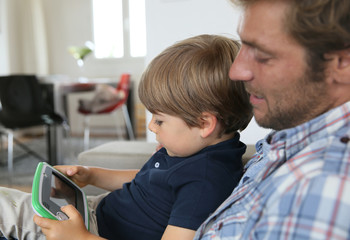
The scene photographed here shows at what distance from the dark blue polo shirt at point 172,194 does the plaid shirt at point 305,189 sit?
0.11 m

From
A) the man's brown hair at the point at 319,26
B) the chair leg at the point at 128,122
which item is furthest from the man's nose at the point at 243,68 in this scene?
the chair leg at the point at 128,122

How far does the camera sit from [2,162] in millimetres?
3473

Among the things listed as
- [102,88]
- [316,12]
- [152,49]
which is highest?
[316,12]

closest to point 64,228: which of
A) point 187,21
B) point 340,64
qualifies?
point 340,64

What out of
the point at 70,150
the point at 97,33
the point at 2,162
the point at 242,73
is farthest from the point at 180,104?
the point at 97,33

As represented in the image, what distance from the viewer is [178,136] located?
0.86 m

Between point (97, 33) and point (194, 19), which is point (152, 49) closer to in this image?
point (194, 19)

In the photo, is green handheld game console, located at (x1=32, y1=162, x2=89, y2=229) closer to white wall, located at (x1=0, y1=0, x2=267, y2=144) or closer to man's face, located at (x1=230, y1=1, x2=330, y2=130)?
man's face, located at (x1=230, y1=1, x2=330, y2=130)

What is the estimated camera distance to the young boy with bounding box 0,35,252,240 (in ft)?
2.50

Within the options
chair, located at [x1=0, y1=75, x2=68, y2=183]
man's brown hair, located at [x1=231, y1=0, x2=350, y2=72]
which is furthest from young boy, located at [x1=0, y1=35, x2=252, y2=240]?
chair, located at [x1=0, y1=75, x2=68, y2=183]

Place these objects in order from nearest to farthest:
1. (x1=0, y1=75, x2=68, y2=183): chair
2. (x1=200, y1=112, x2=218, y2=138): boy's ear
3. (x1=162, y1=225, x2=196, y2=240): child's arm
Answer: (x1=162, y1=225, x2=196, y2=240): child's arm < (x1=200, y1=112, x2=218, y2=138): boy's ear < (x1=0, y1=75, x2=68, y2=183): chair

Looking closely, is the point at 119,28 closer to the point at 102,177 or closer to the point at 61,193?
the point at 102,177

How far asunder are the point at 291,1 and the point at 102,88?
3.44 meters

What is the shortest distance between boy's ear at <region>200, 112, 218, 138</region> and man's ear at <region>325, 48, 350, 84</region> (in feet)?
1.06
